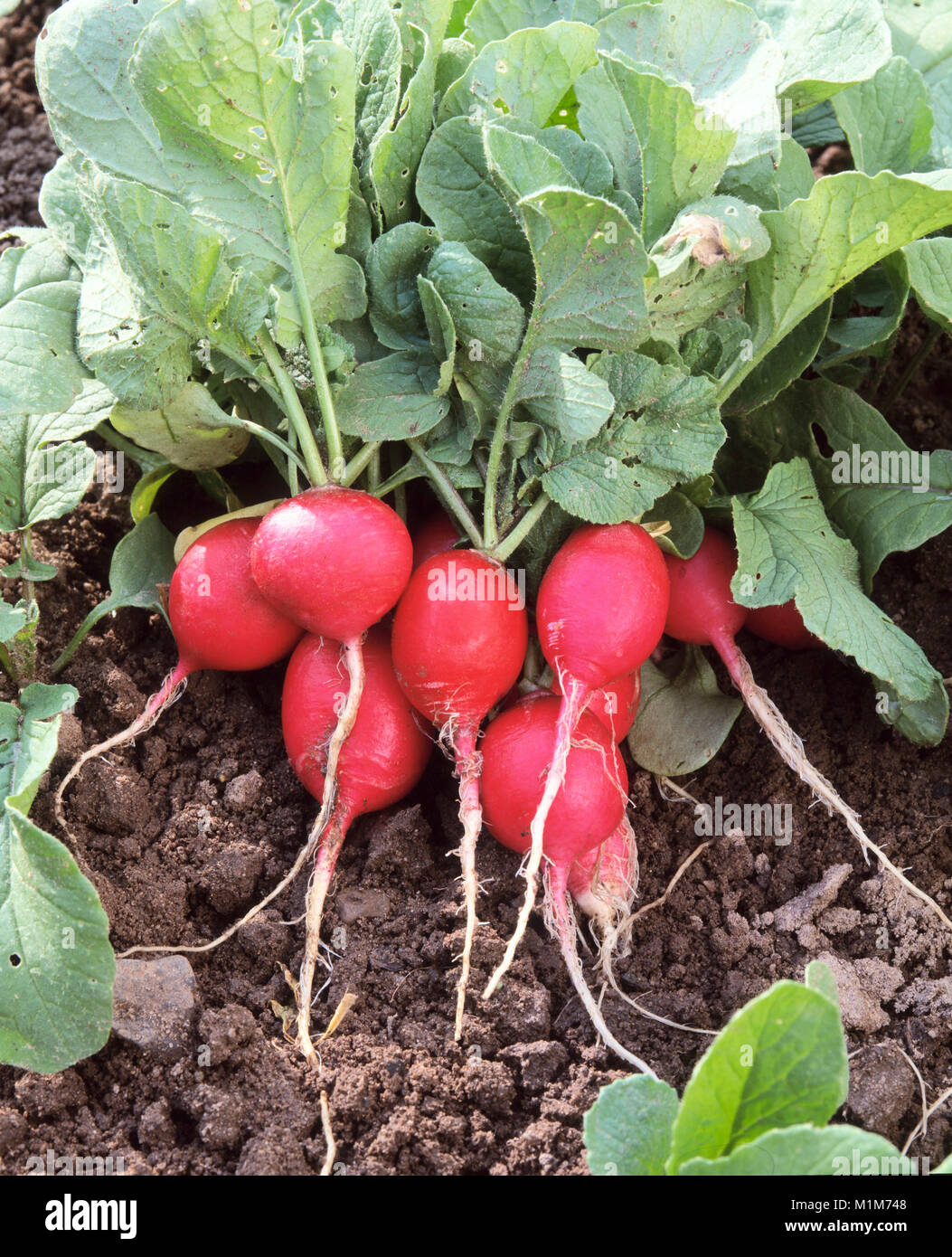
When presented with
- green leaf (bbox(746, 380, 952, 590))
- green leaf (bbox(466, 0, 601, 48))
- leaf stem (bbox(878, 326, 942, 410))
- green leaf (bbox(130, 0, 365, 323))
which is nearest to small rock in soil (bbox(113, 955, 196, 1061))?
green leaf (bbox(130, 0, 365, 323))

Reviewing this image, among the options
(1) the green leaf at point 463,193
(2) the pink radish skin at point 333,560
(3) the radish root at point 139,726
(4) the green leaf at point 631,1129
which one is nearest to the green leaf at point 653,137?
(1) the green leaf at point 463,193

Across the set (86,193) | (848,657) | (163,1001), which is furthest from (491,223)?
(163,1001)

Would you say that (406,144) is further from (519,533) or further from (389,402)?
(519,533)

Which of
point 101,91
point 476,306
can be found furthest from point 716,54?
point 101,91

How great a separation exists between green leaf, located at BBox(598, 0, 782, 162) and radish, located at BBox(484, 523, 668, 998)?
81 centimetres

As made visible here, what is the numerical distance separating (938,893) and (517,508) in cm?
116

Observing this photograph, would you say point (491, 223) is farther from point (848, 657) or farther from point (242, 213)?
point (848, 657)

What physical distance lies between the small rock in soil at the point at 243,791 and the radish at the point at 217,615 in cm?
22

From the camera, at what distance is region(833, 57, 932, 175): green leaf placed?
2.54 meters

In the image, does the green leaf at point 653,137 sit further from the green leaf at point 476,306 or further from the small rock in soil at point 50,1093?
the small rock in soil at point 50,1093

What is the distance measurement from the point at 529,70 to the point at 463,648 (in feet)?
3.74

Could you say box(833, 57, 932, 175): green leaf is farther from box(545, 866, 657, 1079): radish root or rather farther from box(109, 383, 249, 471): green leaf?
box(545, 866, 657, 1079): radish root

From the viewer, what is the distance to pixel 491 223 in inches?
87.2

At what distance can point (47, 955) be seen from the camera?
184 cm
